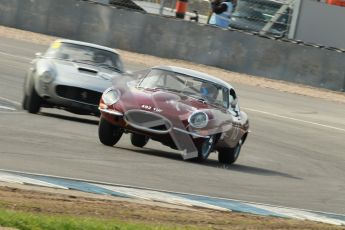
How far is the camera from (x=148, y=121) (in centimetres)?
1349

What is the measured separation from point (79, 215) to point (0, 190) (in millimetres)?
887

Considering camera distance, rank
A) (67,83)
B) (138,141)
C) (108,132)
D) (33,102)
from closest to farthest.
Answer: (108,132), (138,141), (67,83), (33,102)

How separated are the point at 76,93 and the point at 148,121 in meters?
2.93

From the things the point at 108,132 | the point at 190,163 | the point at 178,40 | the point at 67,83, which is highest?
the point at 67,83

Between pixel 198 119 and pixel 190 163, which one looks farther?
pixel 190 163

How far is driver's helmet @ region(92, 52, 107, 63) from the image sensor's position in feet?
56.2

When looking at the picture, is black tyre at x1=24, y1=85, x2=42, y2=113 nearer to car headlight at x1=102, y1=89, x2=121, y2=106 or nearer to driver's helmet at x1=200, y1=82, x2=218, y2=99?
car headlight at x1=102, y1=89, x2=121, y2=106

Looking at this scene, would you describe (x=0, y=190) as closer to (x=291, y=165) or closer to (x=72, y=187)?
(x=72, y=187)

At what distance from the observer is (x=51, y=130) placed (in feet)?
48.3

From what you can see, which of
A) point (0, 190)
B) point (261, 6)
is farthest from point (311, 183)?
point (261, 6)

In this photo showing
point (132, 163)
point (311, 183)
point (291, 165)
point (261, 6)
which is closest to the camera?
point (132, 163)

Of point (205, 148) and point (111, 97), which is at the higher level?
point (111, 97)

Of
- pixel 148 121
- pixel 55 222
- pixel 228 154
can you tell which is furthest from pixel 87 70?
pixel 55 222

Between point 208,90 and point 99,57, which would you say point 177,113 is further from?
point 99,57
